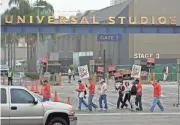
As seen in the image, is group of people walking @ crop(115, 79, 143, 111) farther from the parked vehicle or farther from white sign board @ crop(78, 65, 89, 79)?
the parked vehicle

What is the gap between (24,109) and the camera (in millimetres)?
13359

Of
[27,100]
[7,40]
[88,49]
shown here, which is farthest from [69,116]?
[88,49]

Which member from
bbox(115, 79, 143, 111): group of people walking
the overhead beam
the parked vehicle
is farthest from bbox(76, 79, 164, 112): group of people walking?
the overhead beam

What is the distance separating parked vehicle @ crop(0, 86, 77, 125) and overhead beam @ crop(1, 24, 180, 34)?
78.4ft

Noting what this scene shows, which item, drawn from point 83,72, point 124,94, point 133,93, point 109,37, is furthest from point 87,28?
point 133,93

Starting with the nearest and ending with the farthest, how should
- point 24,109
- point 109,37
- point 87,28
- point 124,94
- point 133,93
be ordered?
point 24,109, point 133,93, point 124,94, point 87,28, point 109,37

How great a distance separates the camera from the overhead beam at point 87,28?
123 ft

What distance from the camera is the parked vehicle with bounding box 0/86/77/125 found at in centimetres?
1329

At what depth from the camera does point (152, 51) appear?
7575 centimetres

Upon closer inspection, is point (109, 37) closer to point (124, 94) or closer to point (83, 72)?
point (83, 72)

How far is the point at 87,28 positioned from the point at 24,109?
993 inches

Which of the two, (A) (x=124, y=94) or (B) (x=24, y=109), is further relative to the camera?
(A) (x=124, y=94)

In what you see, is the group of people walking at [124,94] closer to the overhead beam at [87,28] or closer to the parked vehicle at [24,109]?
the parked vehicle at [24,109]

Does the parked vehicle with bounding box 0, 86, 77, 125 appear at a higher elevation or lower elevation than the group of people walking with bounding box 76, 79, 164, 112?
higher
